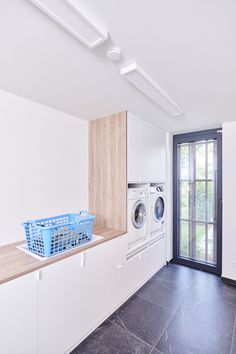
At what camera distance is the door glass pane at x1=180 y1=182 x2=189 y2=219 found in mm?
3355

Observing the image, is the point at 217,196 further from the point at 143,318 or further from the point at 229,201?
the point at 143,318

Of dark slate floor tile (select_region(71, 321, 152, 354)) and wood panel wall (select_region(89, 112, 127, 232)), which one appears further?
wood panel wall (select_region(89, 112, 127, 232))

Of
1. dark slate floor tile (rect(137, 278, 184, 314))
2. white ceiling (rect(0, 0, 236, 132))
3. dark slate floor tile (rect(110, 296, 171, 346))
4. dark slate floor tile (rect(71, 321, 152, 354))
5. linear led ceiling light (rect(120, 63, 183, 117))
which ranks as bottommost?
dark slate floor tile (rect(137, 278, 184, 314))

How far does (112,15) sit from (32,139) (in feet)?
5.01

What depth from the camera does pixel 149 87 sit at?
5.59ft

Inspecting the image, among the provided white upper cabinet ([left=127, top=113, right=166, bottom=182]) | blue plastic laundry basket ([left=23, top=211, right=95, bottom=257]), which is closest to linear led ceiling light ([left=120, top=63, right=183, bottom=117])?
white upper cabinet ([left=127, top=113, right=166, bottom=182])

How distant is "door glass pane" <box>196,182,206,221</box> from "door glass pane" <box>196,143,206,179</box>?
0.52 ft

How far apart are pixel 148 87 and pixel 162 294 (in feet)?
8.31

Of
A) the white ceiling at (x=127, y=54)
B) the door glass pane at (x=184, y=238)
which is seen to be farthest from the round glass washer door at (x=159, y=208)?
the white ceiling at (x=127, y=54)

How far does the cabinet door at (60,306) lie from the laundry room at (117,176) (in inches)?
0.4

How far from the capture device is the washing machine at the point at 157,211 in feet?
9.46

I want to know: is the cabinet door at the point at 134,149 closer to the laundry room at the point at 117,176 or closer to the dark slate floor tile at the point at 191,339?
the laundry room at the point at 117,176

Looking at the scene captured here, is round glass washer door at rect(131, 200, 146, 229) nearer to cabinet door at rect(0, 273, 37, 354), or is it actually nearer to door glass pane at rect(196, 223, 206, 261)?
door glass pane at rect(196, 223, 206, 261)

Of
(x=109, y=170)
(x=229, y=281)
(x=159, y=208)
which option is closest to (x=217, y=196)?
(x=159, y=208)
